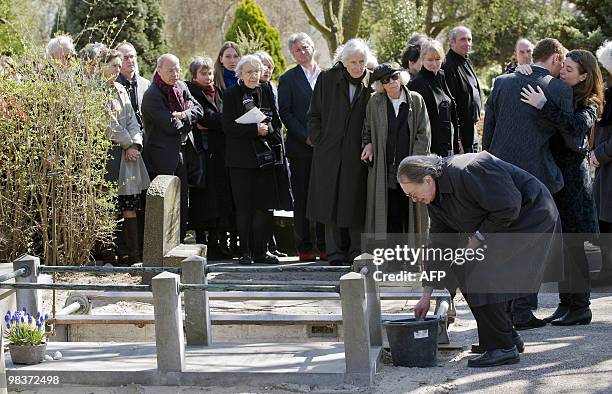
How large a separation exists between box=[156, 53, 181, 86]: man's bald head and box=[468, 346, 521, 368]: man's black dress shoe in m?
4.84

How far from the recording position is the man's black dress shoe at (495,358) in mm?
6777

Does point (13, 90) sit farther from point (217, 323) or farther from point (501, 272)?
point (501, 272)

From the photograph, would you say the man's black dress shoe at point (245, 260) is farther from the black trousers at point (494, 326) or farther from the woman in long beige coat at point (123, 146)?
the black trousers at point (494, 326)

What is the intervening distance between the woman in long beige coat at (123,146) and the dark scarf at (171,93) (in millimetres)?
339

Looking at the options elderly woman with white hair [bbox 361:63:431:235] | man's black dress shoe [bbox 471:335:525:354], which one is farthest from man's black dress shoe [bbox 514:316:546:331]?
elderly woman with white hair [bbox 361:63:431:235]

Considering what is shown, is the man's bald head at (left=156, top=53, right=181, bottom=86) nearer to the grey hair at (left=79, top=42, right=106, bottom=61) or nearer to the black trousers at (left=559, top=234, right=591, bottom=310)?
the grey hair at (left=79, top=42, right=106, bottom=61)

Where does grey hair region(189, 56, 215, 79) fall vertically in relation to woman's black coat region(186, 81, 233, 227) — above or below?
above

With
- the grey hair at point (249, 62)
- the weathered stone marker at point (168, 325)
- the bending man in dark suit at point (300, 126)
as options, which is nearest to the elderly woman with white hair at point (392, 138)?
the bending man in dark suit at point (300, 126)

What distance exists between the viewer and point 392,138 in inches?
376

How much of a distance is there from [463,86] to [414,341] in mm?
4150

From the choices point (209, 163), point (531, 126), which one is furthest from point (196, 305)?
→ point (209, 163)

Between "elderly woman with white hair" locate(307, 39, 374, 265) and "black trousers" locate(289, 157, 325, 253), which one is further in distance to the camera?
"black trousers" locate(289, 157, 325, 253)

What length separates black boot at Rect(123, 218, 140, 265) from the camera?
34.5 ft

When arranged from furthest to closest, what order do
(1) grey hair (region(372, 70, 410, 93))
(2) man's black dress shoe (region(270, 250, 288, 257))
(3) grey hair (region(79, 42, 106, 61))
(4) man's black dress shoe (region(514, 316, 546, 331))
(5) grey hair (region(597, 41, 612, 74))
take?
(2) man's black dress shoe (region(270, 250, 288, 257)) → (3) grey hair (region(79, 42, 106, 61)) → (1) grey hair (region(372, 70, 410, 93)) → (5) grey hair (region(597, 41, 612, 74)) → (4) man's black dress shoe (region(514, 316, 546, 331))
